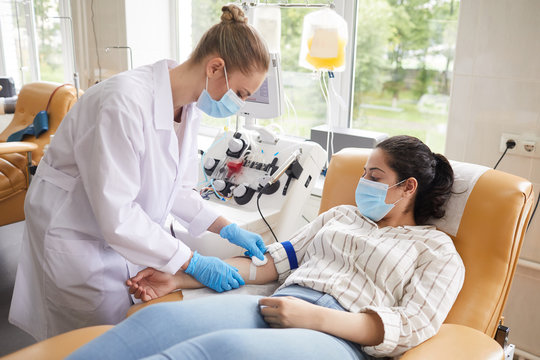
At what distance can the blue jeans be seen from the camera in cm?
95

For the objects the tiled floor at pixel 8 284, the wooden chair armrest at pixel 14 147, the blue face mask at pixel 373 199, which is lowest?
the tiled floor at pixel 8 284

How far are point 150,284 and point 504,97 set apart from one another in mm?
1466

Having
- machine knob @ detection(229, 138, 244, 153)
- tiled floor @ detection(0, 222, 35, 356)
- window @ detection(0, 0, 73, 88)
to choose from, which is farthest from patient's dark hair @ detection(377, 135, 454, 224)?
window @ detection(0, 0, 73, 88)

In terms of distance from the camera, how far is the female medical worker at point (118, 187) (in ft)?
3.94

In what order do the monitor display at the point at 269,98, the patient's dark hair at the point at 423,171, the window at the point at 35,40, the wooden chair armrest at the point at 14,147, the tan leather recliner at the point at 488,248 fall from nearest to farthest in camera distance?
the tan leather recliner at the point at 488,248, the patient's dark hair at the point at 423,171, the monitor display at the point at 269,98, the wooden chair armrest at the point at 14,147, the window at the point at 35,40

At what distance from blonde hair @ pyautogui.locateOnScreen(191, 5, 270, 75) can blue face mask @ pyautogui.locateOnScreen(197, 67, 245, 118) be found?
49mm

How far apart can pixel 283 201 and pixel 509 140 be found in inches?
35.4

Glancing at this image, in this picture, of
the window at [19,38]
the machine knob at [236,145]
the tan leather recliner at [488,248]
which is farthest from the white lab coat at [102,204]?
the window at [19,38]

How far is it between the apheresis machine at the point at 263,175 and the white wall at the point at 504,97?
614 millimetres

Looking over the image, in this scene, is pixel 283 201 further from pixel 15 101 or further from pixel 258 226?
pixel 15 101

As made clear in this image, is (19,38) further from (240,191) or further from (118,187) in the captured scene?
(118,187)

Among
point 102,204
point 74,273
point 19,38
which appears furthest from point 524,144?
point 19,38

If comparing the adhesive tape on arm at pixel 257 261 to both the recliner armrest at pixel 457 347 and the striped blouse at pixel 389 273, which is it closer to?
the striped blouse at pixel 389 273

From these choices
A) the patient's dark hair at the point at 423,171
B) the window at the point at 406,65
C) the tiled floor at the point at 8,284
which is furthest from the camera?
the window at the point at 406,65
